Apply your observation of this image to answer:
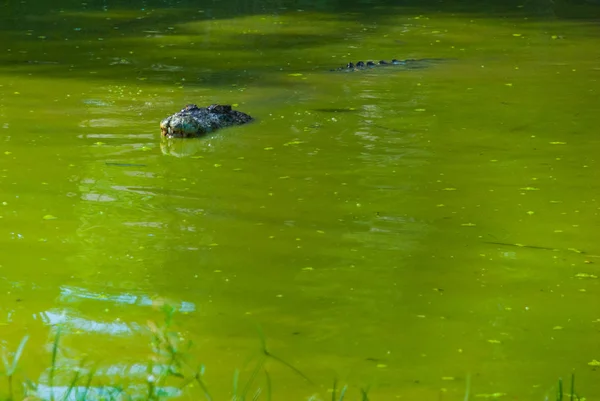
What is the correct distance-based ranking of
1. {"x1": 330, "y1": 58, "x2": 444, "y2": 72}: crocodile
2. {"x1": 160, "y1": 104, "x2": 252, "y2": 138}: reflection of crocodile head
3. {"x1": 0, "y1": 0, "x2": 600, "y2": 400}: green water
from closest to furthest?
{"x1": 0, "y1": 0, "x2": 600, "y2": 400}: green water → {"x1": 160, "y1": 104, "x2": 252, "y2": 138}: reflection of crocodile head → {"x1": 330, "y1": 58, "x2": 444, "y2": 72}: crocodile

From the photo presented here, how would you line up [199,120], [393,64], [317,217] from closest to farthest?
[317,217], [199,120], [393,64]

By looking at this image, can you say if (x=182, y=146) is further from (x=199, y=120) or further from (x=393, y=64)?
(x=393, y=64)

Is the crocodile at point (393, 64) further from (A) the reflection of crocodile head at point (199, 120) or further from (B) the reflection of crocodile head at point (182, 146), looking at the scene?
(B) the reflection of crocodile head at point (182, 146)

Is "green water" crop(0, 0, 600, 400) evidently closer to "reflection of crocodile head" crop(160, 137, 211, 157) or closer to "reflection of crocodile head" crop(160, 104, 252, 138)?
"reflection of crocodile head" crop(160, 137, 211, 157)

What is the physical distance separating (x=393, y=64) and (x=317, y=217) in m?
5.19

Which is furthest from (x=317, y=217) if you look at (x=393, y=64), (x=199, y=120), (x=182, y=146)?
(x=393, y=64)

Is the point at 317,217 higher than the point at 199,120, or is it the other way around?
the point at 199,120

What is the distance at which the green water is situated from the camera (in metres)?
4.70

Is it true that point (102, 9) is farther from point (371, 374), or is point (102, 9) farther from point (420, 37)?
point (371, 374)

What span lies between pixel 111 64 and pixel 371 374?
307 inches

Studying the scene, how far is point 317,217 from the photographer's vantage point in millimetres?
6430

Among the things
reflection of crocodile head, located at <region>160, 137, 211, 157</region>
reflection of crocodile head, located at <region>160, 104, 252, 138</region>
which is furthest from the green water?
reflection of crocodile head, located at <region>160, 104, 252, 138</region>

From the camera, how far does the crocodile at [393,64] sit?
11073mm

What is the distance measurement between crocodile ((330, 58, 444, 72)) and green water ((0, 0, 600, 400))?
172 millimetres
